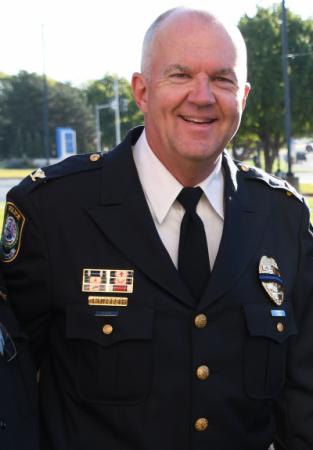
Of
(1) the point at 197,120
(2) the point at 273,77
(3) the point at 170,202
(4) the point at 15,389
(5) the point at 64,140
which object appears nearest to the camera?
(4) the point at 15,389

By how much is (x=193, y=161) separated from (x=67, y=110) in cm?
7306

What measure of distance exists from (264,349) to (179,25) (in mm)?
1009

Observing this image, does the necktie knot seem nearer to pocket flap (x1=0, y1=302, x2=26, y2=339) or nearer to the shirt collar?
the shirt collar

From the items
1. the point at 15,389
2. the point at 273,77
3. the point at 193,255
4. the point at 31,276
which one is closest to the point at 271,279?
the point at 193,255

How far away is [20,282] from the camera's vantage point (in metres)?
2.32

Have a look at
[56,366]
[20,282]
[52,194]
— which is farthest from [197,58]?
[56,366]

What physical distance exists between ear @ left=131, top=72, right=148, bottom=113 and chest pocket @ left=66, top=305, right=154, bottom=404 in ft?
2.13

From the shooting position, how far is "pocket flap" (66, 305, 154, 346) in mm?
2240

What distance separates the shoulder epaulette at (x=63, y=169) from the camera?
2.41 m

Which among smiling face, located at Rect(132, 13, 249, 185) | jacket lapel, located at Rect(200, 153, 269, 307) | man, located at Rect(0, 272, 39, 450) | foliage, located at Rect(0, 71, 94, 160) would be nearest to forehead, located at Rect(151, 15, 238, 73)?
smiling face, located at Rect(132, 13, 249, 185)

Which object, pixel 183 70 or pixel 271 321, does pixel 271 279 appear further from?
pixel 183 70

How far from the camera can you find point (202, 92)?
7.33ft

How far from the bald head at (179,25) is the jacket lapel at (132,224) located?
0.31 meters

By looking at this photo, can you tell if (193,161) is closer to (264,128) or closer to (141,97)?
(141,97)
